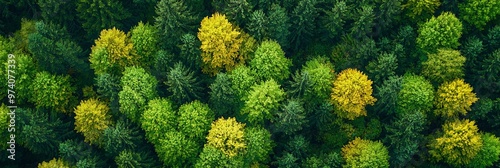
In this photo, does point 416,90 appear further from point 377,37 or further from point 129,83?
point 129,83

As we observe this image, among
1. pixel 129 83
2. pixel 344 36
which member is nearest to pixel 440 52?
pixel 344 36

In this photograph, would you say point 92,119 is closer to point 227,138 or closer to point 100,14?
point 100,14

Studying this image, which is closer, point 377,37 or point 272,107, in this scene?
point 272,107

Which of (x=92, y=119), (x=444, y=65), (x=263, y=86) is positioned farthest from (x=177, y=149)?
(x=444, y=65)

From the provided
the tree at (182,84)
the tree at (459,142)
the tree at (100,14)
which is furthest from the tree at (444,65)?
the tree at (100,14)

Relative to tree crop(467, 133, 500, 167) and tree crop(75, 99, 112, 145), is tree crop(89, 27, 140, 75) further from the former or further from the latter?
tree crop(467, 133, 500, 167)

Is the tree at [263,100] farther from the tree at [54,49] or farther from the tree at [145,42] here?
the tree at [54,49]
